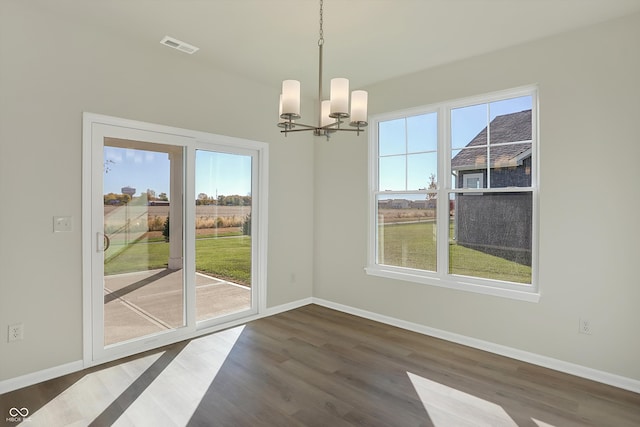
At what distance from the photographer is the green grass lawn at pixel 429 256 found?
11.3ft

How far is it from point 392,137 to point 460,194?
3.53ft

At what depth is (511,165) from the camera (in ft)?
11.1

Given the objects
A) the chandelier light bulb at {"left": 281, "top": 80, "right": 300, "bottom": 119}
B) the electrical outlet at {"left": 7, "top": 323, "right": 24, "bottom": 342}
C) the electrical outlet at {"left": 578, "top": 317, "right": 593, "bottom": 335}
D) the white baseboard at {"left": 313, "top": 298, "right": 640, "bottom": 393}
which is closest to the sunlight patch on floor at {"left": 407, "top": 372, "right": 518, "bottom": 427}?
the white baseboard at {"left": 313, "top": 298, "right": 640, "bottom": 393}

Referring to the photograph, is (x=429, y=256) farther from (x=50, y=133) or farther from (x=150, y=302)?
(x=50, y=133)

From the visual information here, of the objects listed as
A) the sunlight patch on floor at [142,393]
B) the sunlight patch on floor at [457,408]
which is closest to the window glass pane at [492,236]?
the sunlight patch on floor at [457,408]

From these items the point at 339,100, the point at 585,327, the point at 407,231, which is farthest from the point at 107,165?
the point at 585,327

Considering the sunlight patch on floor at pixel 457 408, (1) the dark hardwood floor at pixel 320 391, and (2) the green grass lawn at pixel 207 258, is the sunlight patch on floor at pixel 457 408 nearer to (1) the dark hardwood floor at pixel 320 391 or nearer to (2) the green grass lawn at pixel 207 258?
(1) the dark hardwood floor at pixel 320 391

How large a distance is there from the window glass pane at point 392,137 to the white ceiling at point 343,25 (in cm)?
71

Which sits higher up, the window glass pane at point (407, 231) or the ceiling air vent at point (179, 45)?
the ceiling air vent at point (179, 45)

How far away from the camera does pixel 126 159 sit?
10.7ft

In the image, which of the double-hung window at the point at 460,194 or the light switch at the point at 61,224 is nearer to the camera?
the light switch at the point at 61,224

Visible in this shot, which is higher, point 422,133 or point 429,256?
point 422,133

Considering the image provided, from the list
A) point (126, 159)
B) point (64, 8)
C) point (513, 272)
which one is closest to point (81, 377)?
point (126, 159)

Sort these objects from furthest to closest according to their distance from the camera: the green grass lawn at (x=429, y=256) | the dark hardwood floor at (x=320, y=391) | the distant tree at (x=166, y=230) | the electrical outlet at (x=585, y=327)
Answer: the distant tree at (x=166, y=230)
the green grass lawn at (x=429, y=256)
the electrical outlet at (x=585, y=327)
the dark hardwood floor at (x=320, y=391)
